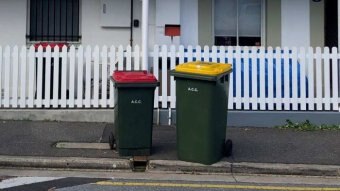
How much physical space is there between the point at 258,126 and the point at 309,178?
2945 mm

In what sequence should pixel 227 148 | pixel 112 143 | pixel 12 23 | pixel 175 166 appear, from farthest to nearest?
pixel 12 23 → pixel 112 143 → pixel 227 148 → pixel 175 166

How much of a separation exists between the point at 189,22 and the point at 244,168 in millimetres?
5652

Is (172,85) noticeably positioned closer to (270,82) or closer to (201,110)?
(270,82)

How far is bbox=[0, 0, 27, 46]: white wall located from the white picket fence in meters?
2.07

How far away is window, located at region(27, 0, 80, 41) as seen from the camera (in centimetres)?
1184

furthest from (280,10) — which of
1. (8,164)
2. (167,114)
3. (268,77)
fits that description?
(8,164)

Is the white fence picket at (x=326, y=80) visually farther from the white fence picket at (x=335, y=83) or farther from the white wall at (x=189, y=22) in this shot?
the white wall at (x=189, y=22)

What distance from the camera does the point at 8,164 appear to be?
23.0 feet

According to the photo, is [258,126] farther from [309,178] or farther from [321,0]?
[321,0]

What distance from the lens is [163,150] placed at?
7.69m

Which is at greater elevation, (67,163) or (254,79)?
(254,79)

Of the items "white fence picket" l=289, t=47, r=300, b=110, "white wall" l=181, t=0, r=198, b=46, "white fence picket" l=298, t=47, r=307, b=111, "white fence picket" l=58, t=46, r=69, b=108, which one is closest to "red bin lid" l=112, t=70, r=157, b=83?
"white fence picket" l=58, t=46, r=69, b=108

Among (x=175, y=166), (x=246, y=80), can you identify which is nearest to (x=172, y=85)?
(x=246, y=80)

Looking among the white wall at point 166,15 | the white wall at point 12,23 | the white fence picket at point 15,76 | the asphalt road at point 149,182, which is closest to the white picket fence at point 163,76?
the white fence picket at point 15,76
